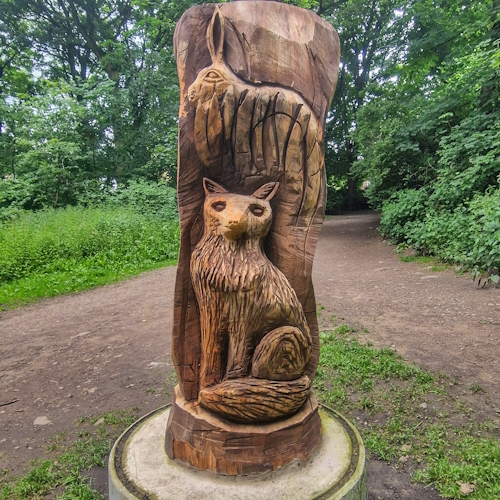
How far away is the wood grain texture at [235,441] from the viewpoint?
164cm

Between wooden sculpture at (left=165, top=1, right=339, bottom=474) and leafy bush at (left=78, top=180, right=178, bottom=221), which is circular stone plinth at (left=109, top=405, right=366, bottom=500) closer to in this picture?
wooden sculpture at (left=165, top=1, right=339, bottom=474)

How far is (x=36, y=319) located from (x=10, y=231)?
2912mm

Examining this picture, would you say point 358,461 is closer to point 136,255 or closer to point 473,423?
point 473,423

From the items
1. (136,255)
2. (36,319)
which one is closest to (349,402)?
(36,319)

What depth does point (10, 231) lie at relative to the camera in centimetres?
723

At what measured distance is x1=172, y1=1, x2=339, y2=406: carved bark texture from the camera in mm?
1609

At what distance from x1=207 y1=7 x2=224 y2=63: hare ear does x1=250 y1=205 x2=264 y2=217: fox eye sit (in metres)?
0.59

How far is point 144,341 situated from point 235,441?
278cm

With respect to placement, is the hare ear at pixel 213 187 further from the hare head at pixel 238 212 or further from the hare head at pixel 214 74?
the hare head at pixel 214 74

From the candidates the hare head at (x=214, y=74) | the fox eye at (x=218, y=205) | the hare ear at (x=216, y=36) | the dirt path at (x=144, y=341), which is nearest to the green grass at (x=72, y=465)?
the dirt path at (x=144, y=341)

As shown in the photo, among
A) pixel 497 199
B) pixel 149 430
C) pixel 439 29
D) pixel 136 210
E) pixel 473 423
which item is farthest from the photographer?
pixel 136 210

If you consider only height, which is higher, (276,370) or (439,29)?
(439,29)

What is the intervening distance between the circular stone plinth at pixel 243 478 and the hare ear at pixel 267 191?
111 cm

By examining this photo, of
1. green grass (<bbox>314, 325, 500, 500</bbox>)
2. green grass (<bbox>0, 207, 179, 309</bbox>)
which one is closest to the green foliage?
green grass (<bbox>314, 325, 500, 500</bbox>)
